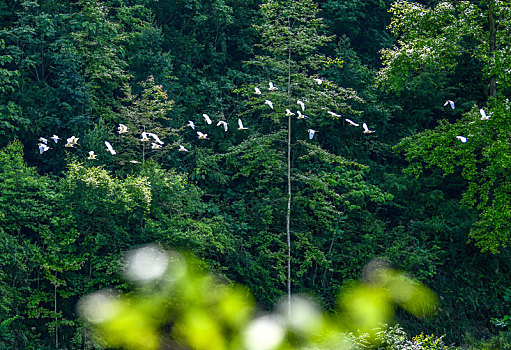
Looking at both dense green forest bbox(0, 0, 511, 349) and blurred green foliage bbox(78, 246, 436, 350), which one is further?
dense green forest bbox(0, 0, 511, 349)

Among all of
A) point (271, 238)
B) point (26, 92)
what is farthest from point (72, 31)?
point (271, 238)

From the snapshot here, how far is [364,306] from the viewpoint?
15.2 metres

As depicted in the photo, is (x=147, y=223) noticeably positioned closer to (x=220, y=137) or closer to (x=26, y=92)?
(x=220, y=137)

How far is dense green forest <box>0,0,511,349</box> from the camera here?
45.4 ft

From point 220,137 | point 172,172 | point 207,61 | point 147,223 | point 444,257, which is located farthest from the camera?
point 207,61

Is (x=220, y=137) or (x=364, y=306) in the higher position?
(x=220, y=137)

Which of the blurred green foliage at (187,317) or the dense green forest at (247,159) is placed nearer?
the blurred green foliage at (187,317)

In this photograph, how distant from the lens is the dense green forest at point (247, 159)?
1385cm

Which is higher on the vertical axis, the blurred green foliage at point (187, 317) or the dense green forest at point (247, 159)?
the dense green forest at point (247, 159)

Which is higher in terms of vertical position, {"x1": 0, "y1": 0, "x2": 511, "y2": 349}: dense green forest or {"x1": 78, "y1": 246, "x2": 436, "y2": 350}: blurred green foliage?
{"x1": 0, "y1": 0, "x2": 511, "y2": 349}: dense green forest

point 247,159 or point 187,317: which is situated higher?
point 247,159

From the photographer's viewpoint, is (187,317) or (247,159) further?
(247,159)

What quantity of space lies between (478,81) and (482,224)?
6067mm

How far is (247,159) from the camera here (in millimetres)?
17250
